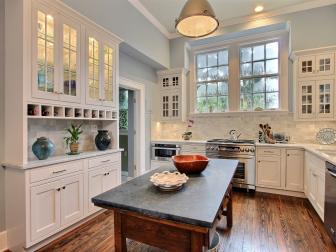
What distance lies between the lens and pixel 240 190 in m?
3.96

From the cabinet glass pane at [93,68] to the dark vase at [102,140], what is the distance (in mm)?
555

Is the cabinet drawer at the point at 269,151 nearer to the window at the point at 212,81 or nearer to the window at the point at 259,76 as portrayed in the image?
the window at the point at 259,76

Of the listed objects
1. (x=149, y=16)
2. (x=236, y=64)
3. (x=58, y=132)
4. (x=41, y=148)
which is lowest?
(x=41, y=148)

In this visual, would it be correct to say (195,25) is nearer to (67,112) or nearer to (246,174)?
(67,112)

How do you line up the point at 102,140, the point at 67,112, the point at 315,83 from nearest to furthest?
1. the point at 67,112
2. the point at 102,140
3. the point at 315,83

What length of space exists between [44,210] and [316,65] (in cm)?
465

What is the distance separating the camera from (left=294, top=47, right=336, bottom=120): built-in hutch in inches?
134

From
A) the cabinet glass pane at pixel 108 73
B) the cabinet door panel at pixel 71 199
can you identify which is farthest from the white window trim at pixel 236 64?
the cabinet door panel at pixel 71 199

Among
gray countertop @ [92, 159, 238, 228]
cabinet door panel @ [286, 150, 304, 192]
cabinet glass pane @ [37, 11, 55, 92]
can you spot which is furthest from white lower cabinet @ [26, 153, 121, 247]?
cabinet door panel @ [286, 150, 304, 192]

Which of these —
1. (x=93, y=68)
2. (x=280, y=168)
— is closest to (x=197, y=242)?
(x=93, y=68)

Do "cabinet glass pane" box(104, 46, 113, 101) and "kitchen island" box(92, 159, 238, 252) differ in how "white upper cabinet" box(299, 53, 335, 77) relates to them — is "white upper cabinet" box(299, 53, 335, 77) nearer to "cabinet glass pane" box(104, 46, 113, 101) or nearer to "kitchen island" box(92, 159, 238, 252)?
"kitchen island" box(92, 159, 238, 252)

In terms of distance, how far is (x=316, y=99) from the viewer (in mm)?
3535

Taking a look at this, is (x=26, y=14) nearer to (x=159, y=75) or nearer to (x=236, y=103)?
(x=159, y=75)

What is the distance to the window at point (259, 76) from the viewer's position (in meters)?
4.28
